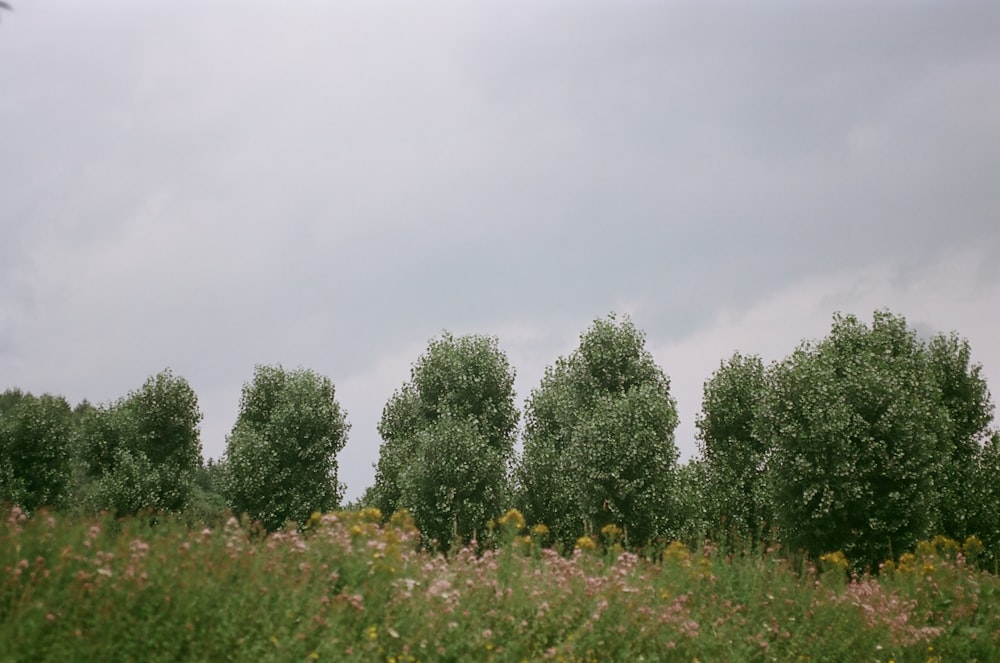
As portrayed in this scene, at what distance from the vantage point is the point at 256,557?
9367 mm

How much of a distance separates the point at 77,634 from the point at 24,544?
1.88 meters

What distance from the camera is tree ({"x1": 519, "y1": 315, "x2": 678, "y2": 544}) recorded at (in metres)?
29.1

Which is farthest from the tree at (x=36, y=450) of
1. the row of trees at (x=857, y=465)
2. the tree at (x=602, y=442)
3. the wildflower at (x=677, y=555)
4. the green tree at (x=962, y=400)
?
the green tree at (x=962, y=400)

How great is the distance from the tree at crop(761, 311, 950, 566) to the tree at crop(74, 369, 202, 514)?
2721 cm

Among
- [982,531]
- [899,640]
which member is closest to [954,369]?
[982,531]

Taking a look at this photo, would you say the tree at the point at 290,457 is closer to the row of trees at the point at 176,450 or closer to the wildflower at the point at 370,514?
the row of trees at the point at 176,450

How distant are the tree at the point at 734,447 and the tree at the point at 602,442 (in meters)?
3.41

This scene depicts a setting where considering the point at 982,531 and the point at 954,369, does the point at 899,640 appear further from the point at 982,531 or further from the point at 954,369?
the point at 954,369

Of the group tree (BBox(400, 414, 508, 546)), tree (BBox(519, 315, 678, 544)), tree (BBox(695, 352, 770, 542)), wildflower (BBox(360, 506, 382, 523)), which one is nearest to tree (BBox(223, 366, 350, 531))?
tree (BBox(400, 414, 508, 546))

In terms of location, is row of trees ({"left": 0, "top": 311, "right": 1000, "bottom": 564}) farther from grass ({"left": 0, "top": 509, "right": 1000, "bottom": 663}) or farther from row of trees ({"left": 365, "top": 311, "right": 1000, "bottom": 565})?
grass ({"left": 0, "top": 509, "right": 1000, "bottom": 663})

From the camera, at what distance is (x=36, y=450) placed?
40500 mm

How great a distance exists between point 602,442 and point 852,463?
8165 mm

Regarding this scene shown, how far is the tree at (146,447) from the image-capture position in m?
37.5

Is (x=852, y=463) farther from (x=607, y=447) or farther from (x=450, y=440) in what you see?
(x=450, y=440)
